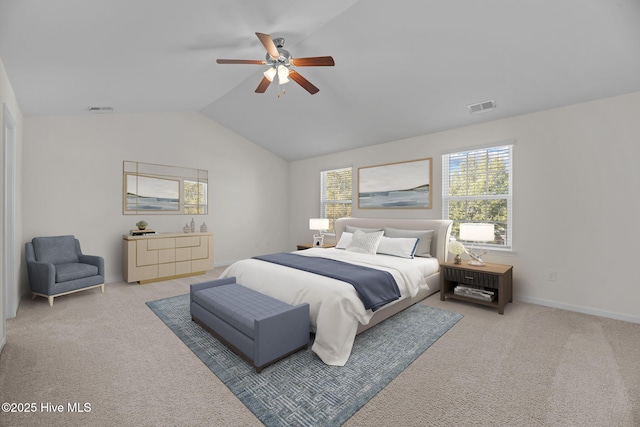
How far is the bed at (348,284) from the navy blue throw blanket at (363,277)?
7cm

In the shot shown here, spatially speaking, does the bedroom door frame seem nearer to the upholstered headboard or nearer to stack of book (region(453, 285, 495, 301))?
the upholstered headboard

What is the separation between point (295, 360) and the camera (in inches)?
92.4

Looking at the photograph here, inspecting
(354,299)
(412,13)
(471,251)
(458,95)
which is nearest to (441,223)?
(471,251)

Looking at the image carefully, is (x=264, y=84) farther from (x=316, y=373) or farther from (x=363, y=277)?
(x=316, y=373)

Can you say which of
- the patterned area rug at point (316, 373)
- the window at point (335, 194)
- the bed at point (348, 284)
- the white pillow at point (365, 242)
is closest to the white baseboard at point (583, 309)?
the bed at point (348, 284)

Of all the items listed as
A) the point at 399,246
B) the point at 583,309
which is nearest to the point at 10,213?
the point at 399,246

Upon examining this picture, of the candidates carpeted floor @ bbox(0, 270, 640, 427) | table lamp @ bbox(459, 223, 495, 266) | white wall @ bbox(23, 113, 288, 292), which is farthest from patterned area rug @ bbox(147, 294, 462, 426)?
white wall @ bbox(23, 113, 288, 292)

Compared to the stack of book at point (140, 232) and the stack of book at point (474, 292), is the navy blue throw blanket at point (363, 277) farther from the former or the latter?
the stack of book at point (140, 232)

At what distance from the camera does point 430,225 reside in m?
4.48

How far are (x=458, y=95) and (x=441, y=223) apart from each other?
5.96 feet

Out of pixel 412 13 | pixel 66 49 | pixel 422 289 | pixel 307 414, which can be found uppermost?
pixel 412 13

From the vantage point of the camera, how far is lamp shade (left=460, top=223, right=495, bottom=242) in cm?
356

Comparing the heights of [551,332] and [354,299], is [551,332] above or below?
below

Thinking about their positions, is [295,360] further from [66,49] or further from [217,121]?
[217,121]
